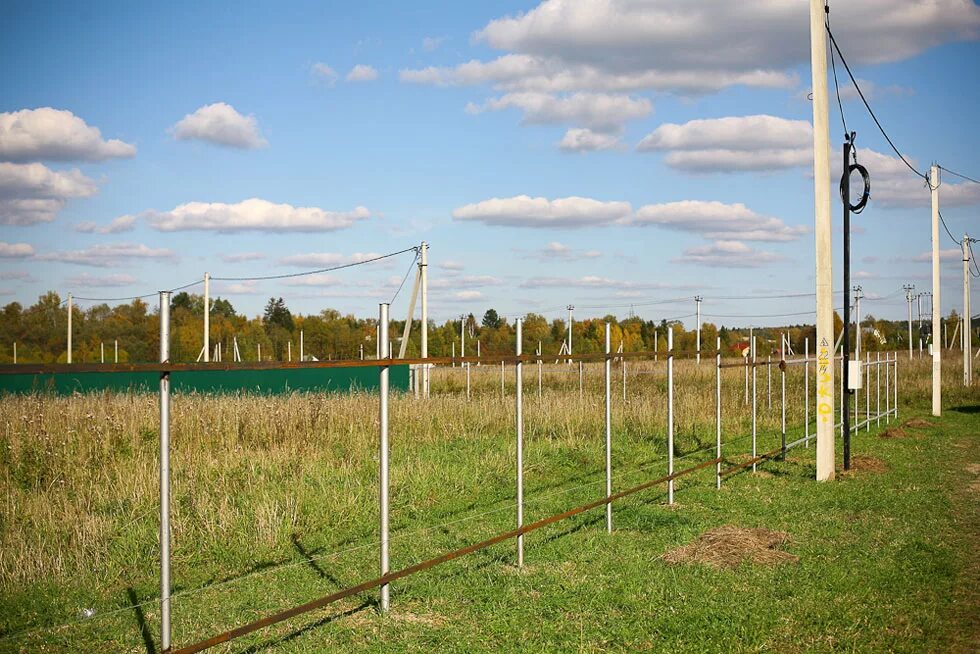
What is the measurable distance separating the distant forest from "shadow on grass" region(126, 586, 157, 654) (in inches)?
1021

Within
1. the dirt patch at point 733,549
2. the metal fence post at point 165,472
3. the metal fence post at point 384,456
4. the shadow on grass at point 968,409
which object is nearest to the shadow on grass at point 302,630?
the metal fence post at point 384,456

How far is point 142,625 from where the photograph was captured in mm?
5953

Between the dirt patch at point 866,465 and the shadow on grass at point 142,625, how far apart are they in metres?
10.2

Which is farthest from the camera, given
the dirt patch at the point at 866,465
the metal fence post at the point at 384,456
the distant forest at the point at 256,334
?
the distant forest at the point at 256,334

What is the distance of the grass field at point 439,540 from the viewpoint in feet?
19.2

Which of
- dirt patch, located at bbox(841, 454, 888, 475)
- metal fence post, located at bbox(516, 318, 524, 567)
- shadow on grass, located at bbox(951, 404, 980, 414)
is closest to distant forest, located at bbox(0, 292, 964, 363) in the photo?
shadow on grass, located at bbox(951, 404, 980, 414)

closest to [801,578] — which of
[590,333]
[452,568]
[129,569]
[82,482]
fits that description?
[452,568]

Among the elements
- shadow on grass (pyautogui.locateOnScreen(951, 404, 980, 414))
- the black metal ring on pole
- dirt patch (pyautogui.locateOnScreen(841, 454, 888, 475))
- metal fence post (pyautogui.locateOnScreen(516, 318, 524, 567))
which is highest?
the black metal ring on pole

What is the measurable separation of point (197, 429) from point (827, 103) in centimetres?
1027

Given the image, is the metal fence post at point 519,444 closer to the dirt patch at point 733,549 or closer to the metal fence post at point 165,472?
the dirt patch at point 733,549

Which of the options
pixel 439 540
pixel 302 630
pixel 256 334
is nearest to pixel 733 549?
pixel 439 540

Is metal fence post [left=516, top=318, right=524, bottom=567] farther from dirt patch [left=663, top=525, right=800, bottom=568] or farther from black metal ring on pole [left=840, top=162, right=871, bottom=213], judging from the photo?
black metal ring on pole [left=840, top=162, right=871, bottom=213]

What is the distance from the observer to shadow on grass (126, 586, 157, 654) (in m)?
5.43

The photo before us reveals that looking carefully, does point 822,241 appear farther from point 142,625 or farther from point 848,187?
point 142,625
